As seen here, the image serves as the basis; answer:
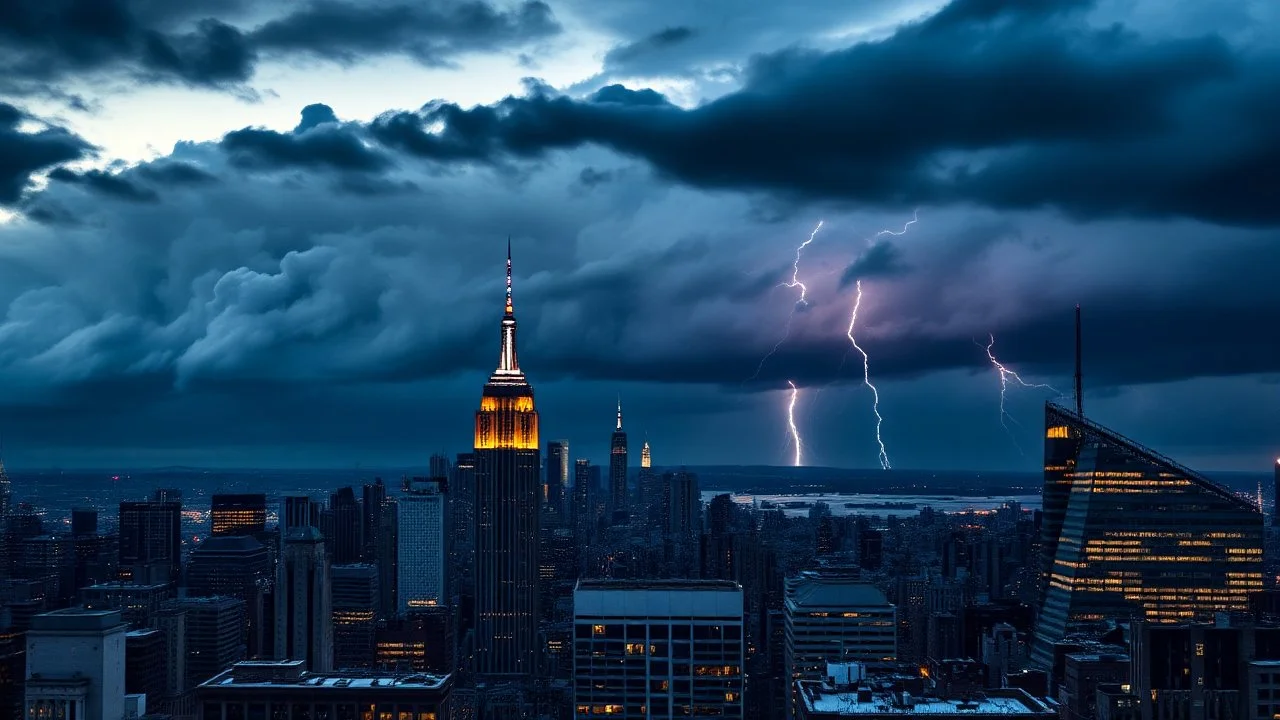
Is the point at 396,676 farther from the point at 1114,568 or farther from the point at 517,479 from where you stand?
the point at 517,479

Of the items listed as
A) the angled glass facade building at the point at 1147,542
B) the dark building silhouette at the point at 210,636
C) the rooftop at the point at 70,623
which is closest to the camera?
the rooftop at the point at 70,623

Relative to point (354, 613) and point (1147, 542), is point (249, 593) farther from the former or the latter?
point (1147, 542)

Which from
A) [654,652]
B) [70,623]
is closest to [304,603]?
[654,652]

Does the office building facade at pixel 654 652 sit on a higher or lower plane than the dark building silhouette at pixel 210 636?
higher

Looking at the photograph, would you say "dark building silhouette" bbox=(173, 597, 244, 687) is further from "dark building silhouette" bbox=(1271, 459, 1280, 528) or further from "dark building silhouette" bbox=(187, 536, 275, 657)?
"dark building silhouette" bbox=(1271, 459, 1280, 528)

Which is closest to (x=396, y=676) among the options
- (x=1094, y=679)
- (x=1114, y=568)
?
(x=1094, y=679)

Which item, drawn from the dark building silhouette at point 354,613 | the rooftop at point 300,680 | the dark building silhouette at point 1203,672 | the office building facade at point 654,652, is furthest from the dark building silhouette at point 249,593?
the dark building silhouette at point 1203,672

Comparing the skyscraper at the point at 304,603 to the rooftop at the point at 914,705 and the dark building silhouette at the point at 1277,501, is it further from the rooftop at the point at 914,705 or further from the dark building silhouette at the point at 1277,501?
the dark building silhouette at the point at 1277,501

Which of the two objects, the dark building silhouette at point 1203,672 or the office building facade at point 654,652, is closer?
the dark building silhouette at point 1203,672

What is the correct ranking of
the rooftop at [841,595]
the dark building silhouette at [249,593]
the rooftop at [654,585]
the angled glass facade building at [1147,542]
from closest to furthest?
1. the rooftop at [654,585]
2. the rooftop at [841,595]
3. the angled glass facade building at [1147,542]
4. the dark building silhouette at [249,593]
